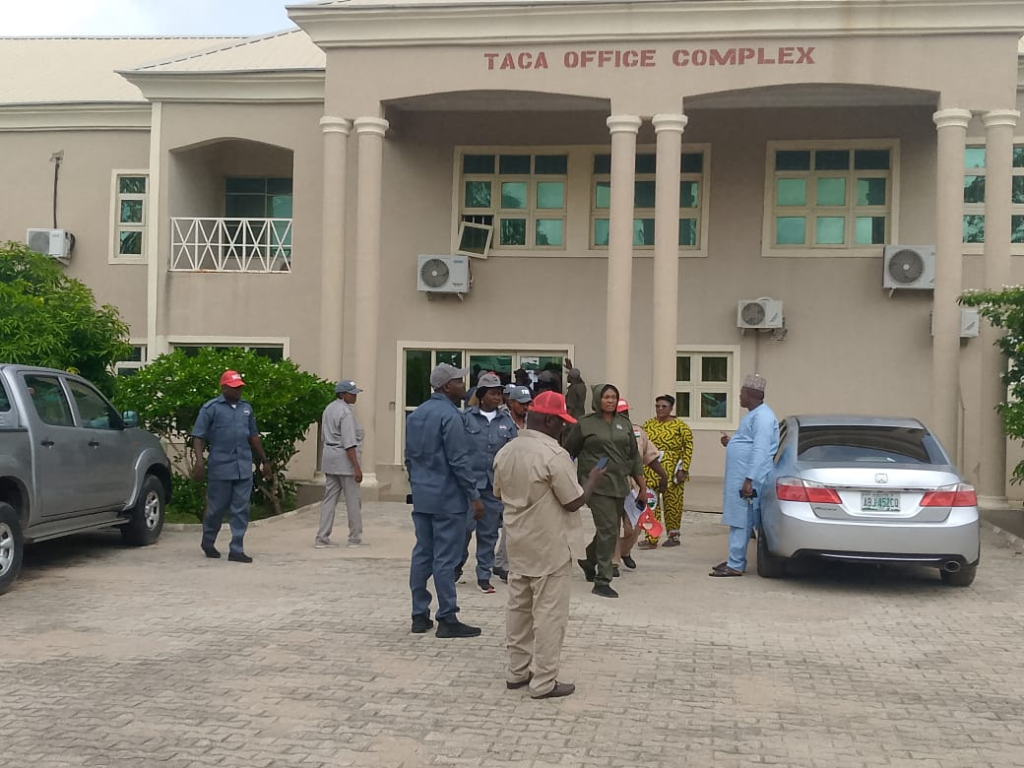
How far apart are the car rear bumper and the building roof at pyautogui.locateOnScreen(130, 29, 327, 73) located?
11417 millimetres

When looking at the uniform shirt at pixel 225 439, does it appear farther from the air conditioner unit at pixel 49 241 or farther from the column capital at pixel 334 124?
the air conditioner unit at pixel 49 241

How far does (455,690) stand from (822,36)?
441 inches

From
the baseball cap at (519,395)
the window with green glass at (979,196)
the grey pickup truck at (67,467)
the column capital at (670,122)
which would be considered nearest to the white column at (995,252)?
the window with green glass at (979,196)

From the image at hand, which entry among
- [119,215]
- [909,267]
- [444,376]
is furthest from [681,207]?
[444,376]

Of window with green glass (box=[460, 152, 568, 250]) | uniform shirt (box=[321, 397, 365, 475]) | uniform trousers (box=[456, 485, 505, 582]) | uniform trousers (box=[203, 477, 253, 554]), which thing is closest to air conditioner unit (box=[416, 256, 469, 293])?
window with green glass (box=[460, 152, 568, 250])

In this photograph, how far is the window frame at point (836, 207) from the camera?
17.1m

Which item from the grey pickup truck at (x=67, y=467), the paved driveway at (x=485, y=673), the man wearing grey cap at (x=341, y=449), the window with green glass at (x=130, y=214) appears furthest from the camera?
the window with green glass at (x=130, y=214)

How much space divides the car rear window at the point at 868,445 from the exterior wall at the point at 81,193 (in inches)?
489

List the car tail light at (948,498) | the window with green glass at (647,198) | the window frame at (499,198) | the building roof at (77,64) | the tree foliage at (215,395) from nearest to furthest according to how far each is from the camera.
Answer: the car tail light at (948,498) < the tree foliage at (215,395) < the window with green glass at (647,198) < the window frame at (499,198) < the building roof at (77,64)

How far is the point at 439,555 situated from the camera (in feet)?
24.8

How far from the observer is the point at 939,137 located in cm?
1466

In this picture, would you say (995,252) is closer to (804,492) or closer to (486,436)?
(804,492)

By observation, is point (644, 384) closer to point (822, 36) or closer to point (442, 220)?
point (442, 220)

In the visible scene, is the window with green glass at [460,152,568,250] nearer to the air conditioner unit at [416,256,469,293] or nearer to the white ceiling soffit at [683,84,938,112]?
the air conditioner unit at [416,256,469,293]
